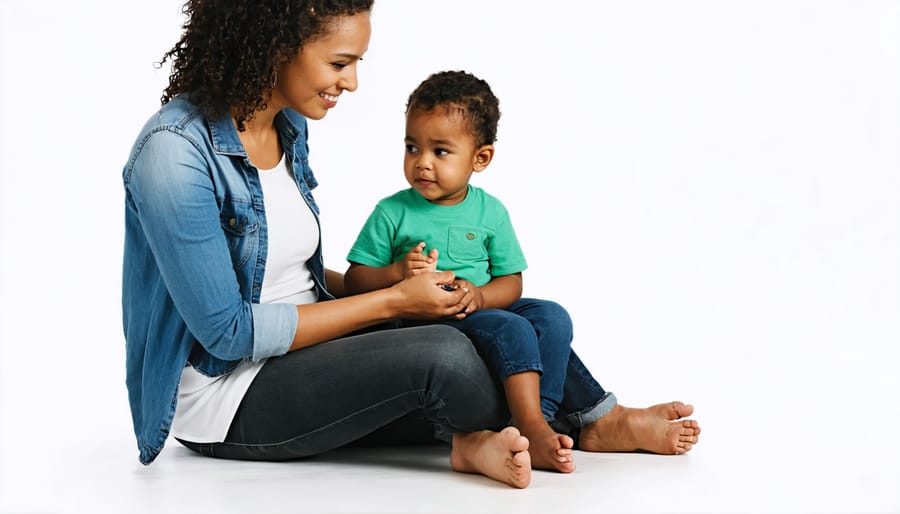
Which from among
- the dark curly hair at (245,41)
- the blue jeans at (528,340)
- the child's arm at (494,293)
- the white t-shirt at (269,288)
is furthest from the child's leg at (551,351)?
the dark curly hair at (245,41)

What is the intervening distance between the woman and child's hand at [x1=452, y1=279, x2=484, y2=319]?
0.07 m

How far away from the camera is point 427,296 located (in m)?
2.76

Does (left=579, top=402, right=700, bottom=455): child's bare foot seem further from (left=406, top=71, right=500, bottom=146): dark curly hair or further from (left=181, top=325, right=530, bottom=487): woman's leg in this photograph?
(left=406, top=71, right=500, bottom=146): dark curly hair

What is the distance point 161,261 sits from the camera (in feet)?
8.44

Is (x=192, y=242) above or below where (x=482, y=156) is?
below

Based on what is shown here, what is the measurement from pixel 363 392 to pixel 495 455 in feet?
1.11

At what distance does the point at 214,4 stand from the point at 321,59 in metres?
0.28

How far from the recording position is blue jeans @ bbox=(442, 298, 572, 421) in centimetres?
279

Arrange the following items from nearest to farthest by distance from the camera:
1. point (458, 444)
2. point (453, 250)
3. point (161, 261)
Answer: point (161, 261)
point (458, 444)
point (453, 250)

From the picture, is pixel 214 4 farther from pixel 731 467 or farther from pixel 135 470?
pixel 731 467

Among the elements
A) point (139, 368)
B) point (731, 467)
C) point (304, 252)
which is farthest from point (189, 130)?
point (731, 467)

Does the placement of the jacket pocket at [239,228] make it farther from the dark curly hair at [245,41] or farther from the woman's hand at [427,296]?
the woman's hand at [427,296]

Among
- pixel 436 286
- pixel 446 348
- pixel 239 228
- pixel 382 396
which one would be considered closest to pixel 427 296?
pixel 436 286

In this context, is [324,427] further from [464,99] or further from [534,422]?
[464,99]
